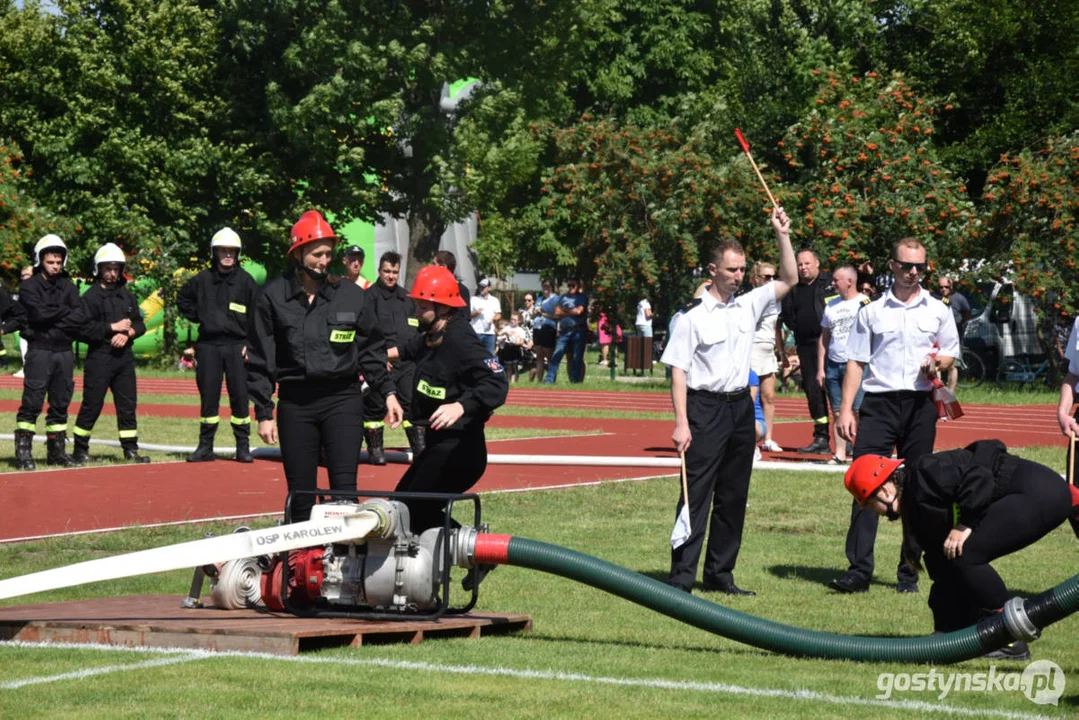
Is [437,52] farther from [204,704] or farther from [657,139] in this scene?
[204,704]

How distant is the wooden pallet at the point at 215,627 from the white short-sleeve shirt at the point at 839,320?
8148 millimetres

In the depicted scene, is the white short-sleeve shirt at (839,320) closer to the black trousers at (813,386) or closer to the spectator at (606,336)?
the black trousers at (813,386)

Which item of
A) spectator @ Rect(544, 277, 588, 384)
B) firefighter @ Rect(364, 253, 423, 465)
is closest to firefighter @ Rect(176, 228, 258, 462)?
firefighter @ Rect(364, 253, 423, 465)

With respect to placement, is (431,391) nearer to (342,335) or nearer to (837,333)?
(342,335)

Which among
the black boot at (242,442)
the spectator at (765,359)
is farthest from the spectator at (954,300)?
the black boot at (242,442)

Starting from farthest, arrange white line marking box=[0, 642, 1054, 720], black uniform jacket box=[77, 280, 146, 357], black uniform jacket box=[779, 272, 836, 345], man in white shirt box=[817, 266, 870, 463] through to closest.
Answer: black uniform jacket box=[779, 272, 836, 345], black uniform jacket box=[77, 280, 146, 357], man in white shirt box=[817, 266, 870, 463], white line marking box=[0, 642, 1054, 720]

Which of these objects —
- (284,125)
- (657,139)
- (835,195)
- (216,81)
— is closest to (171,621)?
(835,195)

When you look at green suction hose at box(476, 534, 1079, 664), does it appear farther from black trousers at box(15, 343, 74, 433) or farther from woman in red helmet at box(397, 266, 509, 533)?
black trousers at box(15, 343, 74, 433)

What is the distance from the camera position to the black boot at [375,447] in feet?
53.8

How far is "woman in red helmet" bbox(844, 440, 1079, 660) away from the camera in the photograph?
24.7ft

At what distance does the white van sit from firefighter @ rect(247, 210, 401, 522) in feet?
81.7

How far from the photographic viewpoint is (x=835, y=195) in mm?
31453

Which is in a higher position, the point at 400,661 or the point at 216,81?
the point at 216,81

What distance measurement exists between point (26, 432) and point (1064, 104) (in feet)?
104
